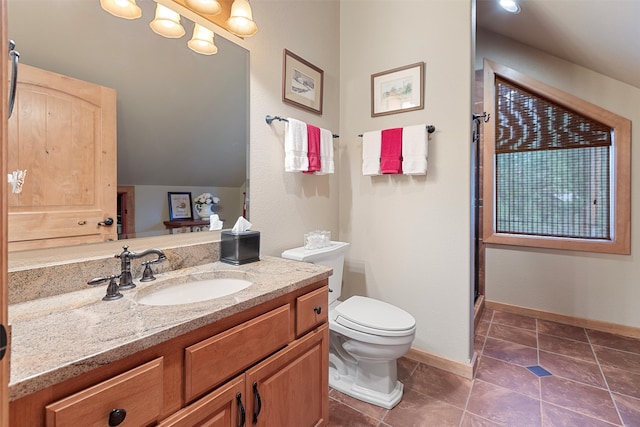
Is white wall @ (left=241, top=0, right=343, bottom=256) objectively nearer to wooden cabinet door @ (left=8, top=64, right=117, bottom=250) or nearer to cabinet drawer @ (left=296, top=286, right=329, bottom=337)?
cabinet drawer @ (left=296, top=286, right=329, bottom=337)

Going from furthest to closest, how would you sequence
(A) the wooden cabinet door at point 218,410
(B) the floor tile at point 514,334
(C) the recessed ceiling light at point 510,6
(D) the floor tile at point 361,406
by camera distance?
(B) the floor tile at point 514,334, (C) the recessed ceiling light at point 510,6, (D) the floor tile at point 361,406, (A) the wooden cabinet door at point 218,410

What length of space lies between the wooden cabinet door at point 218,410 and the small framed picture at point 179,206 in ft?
2.57

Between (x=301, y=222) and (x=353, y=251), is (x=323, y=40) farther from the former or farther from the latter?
(x=353, y=251)

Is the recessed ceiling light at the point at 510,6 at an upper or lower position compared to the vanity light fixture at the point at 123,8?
upper

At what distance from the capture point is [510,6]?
2.15 metres

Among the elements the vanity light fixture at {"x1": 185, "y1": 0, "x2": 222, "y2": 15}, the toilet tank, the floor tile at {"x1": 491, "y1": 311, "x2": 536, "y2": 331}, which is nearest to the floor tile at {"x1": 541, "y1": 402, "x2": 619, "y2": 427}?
the floor tile at {"x1": 491, "y1": 311, "x2": 536, "y2": 331}

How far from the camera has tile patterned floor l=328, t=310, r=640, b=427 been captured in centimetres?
157

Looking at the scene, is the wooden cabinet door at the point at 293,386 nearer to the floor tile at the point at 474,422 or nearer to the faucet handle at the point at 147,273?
the faucet handle at the point at 147,273

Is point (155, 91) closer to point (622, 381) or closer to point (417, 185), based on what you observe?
point (417, 185)

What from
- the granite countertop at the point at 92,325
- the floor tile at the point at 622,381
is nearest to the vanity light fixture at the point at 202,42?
the granite countertop at the point at 92,325

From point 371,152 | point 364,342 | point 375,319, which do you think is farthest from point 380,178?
point 364,342

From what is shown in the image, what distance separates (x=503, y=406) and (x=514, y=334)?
1.08 meters

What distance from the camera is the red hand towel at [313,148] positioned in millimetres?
1931

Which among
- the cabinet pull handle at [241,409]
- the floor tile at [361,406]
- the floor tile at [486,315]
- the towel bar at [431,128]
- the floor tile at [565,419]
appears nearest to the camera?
the cabinet pull handle at [241,409]
